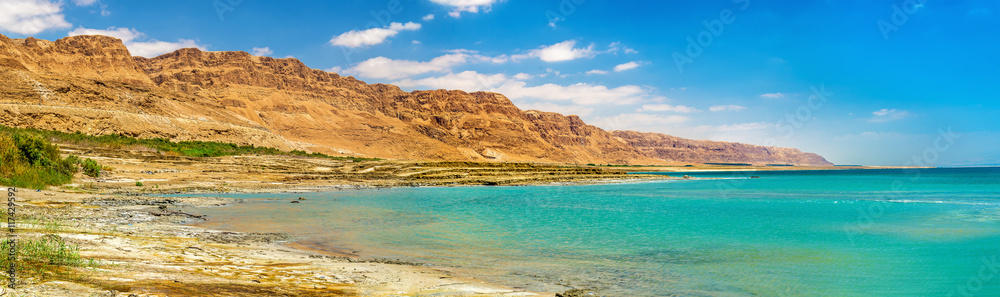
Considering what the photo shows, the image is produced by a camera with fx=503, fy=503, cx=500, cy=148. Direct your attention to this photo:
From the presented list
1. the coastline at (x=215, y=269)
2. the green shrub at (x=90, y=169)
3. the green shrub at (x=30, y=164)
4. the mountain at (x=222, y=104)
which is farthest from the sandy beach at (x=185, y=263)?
the mountain at (x=222, y=104)

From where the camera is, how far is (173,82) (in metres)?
150

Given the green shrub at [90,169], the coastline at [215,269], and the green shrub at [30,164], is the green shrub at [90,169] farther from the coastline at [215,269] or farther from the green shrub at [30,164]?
the coastline at [215,269]

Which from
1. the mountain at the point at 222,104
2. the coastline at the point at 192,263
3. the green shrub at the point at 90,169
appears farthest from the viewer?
the mountain at the point at 222,104

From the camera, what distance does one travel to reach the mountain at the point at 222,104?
73000 millimetres

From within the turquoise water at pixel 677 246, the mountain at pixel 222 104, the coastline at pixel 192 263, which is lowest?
the turquoise water at pixel 677 246

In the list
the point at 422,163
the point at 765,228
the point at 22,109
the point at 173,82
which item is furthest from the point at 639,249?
the point at 173,82

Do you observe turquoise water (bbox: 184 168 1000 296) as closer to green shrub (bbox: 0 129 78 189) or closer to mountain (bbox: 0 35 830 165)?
green shrub (bbox: 0 129 78 189)

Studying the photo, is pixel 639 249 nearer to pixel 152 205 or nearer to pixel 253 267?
pixel 253 267

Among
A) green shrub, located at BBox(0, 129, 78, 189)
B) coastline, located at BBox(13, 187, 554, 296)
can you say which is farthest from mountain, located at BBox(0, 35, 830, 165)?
coastline, located at BBox(13, 187, 554, 296)

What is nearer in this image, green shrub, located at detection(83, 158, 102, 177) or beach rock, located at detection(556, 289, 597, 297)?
beach rock, located at detection(556, 289, 597, 297)

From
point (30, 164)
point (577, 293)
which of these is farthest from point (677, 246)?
point (30, 164)

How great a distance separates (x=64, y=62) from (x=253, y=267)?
14686 cm

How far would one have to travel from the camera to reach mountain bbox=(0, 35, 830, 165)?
73000mm

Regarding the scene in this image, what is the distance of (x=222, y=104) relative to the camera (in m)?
121
